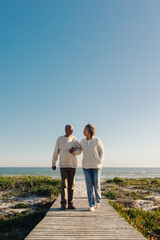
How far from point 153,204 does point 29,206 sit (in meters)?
5.68

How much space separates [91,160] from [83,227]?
1939 millimetres

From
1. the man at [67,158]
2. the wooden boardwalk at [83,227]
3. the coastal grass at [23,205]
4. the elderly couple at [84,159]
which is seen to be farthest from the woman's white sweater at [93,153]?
the coastal grass at [23,205]

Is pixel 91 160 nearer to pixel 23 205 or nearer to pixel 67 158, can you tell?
pixel 67 158

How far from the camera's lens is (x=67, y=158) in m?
6.30

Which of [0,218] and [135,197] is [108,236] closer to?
[0,218]

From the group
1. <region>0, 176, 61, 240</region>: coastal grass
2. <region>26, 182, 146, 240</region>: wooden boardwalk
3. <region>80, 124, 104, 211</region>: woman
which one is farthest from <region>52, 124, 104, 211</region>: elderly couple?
<region>0, 176, 61, 240</region>: coastal grass

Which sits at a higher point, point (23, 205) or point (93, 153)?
point (93, 153)

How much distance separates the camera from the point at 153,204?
9.66 meters

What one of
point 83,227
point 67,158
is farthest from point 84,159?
point 83,227

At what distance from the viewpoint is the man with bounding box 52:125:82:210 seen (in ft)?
20.6

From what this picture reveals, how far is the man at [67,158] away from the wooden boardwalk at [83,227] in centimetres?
64

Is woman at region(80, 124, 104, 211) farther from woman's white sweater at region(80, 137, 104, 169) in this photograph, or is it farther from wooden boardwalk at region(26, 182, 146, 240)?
wooden boardwalk at region(26, 182, 146, 240)

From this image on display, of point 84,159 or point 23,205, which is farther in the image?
point 23,205

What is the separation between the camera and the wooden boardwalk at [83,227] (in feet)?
13.2
